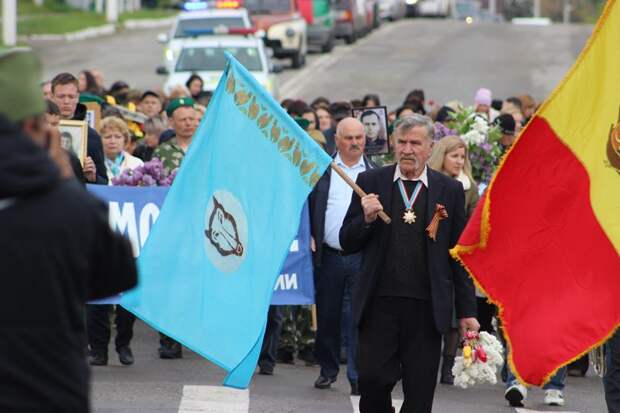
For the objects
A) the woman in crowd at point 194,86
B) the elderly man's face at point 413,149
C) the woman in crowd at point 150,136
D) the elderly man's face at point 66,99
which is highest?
the elderly man's face at point 413,149

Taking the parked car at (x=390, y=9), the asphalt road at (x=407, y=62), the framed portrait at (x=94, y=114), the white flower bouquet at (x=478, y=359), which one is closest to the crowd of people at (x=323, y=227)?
the framed portrait at (x=94, y=114)

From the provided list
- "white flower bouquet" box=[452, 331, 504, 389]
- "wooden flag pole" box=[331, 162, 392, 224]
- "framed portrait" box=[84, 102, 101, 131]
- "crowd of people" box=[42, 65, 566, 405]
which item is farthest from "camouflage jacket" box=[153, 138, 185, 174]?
"wooden flag pole" box=[331, 162, 392, 224]

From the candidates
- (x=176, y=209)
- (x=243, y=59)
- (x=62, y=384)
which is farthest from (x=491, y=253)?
(x=243, y=59)

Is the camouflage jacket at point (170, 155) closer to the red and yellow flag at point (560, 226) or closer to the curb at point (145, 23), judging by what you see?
the red and yellow flag at point (560, 226)

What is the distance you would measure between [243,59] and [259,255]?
1769cm

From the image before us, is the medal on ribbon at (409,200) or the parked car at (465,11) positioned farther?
the parked car at (465,11)

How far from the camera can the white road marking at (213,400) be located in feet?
32.9

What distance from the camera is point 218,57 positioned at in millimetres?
25875

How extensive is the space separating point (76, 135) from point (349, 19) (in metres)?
37.6

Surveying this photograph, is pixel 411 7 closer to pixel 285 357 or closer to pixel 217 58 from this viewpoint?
pixel 217 58

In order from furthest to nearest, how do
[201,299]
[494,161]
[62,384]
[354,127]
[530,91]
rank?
1. [530,91]
2. [494,161]
3. [354,127]
4. [201,299]
5. [62,384]

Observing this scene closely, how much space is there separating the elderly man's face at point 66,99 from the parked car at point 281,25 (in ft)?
81.8

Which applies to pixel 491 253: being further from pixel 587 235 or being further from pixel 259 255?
pixel 259 255

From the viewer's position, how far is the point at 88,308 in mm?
11766
